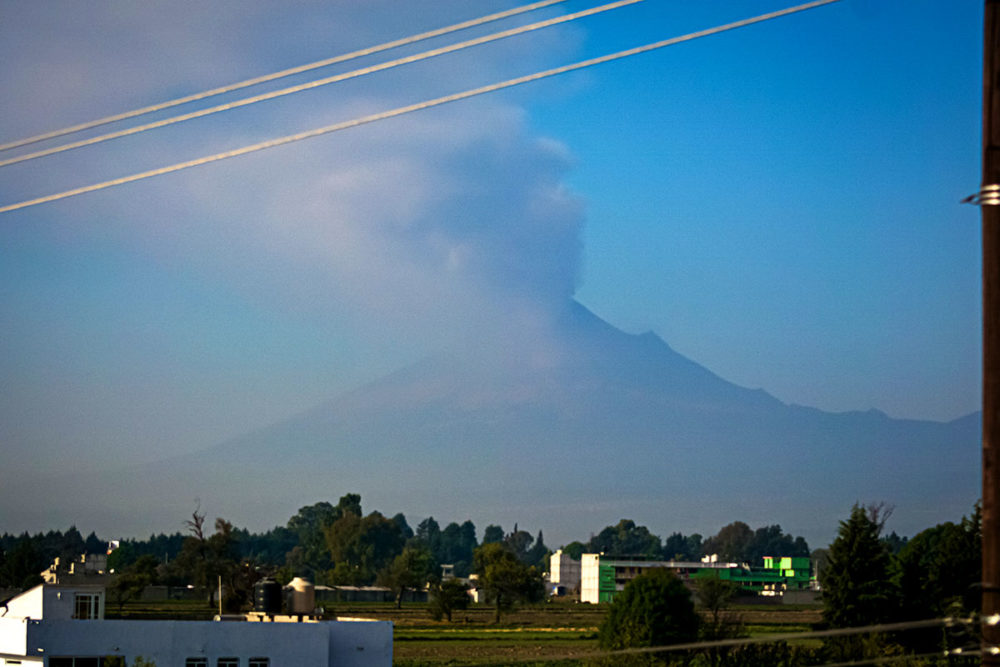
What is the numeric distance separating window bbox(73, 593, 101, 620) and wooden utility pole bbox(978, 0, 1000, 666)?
38622 mm

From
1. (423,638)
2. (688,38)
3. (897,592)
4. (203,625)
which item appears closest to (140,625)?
(203,625)

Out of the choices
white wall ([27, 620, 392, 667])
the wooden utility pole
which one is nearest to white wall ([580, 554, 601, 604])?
white wall ([27, 620, 392, 667])

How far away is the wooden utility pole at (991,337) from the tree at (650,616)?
58.5 metres

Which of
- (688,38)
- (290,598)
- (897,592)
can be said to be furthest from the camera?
(897,592)

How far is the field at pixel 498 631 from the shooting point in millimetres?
76312

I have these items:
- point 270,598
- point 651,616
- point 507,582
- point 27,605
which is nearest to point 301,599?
point 270,598

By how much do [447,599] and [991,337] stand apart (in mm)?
118947

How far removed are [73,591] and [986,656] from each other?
38.5 m

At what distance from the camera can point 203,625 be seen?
122 ft

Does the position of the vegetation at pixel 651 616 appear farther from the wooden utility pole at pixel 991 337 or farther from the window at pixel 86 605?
the wooden utility pole at pixel 991 337

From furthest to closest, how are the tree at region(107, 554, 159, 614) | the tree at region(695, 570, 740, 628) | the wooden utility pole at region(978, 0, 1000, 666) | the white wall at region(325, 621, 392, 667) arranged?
the tree at region(695, 570, 740, 628) → the tree at region(107, 554, 159, 614) → the white wall at region(325, 621, 392, 667) → the wooden utility pole at region(978, 0, 1000, 666)

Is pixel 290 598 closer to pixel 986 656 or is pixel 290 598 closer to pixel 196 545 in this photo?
pixel 986 656

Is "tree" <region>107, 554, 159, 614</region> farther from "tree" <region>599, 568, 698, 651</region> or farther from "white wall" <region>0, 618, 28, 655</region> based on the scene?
"white wall" <region>0, 618, 28, 655</region>

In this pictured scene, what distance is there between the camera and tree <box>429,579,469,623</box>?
409ft
